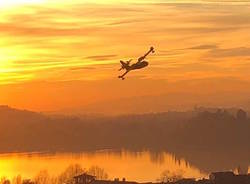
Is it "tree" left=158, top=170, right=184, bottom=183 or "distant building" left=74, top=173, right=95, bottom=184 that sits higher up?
"tree" left=158, top=170, right=184, bottom=183

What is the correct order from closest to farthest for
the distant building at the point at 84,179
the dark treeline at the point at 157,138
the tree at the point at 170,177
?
the distant building at the point at 84,179, the tree at the point at 170,177, the dark treeline at the point at 157,138

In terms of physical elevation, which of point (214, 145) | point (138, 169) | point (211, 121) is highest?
point (211, 121)

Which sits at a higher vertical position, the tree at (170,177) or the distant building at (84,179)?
the tree at (170,177)

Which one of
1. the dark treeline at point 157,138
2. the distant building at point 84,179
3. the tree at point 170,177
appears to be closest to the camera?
the distant building at point 84,179

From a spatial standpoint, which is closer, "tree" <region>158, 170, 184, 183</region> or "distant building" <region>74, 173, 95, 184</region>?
"distant building" <region>74, 173, 95, 184</region>

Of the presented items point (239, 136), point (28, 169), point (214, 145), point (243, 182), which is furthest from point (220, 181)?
point (239, 136)

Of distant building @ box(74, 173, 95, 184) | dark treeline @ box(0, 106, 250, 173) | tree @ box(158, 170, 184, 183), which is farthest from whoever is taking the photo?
dark treeline @ box(0, 106, 250, 173)

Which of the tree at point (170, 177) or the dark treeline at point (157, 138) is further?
the dark treeline at point (157, 138)

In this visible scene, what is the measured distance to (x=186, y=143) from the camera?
465 ft

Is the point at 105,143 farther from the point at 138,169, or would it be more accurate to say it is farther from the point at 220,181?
the point at 220,181

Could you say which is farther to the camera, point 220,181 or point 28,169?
point 28,169

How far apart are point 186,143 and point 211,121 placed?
14564mm

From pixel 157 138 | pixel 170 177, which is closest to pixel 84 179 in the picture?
pixel 170 177

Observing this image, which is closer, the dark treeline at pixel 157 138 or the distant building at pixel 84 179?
the distant building at pixel 84 179
